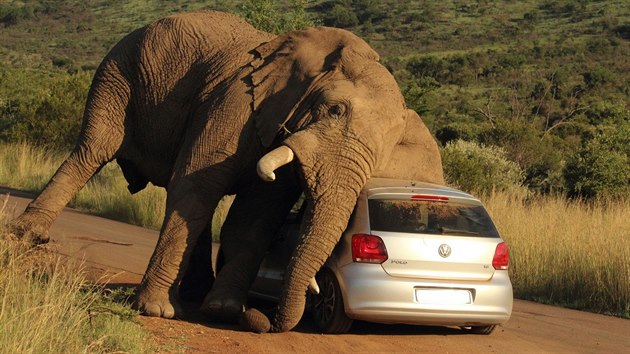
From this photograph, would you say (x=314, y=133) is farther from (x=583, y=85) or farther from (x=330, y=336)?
(x=583, y=85)

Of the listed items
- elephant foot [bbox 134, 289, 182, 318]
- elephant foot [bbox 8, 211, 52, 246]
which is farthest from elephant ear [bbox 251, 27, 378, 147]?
elephant foot [bbox 8, 211, 52, 246]

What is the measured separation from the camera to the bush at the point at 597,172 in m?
22.8

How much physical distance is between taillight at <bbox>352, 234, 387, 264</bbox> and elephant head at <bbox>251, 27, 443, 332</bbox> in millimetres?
194

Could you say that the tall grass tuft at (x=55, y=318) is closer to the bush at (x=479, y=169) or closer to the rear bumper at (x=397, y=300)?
the rear bumper at (x=397, y=300)

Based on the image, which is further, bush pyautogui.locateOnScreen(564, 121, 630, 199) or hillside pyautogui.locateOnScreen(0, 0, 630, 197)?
hillside pyautogui.locateOnScreen(0, 0, 630, 197)

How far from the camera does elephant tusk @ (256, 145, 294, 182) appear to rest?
908 cm

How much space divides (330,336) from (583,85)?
44427 mm

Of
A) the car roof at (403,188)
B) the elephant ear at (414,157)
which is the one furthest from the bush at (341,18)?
the car roof at (403,188)

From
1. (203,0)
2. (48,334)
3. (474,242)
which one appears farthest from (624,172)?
(203,0)

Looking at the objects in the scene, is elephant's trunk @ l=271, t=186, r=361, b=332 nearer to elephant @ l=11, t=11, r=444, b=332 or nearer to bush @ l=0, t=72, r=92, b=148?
elephant @ l=11, t=11, r=444, b=332

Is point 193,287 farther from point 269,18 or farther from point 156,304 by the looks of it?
point 269,18

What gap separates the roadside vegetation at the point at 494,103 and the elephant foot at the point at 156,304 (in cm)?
551

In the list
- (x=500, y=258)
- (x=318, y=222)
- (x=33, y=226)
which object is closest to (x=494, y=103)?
(x=33, y=226)

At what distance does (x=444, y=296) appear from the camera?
364 inches
